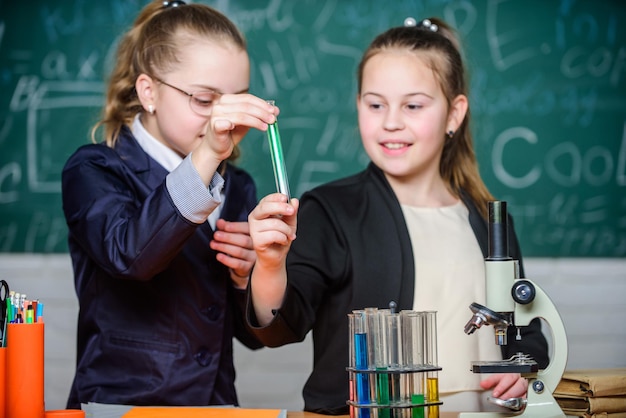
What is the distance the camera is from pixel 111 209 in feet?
6.20

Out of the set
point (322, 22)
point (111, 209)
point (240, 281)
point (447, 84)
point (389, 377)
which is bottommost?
point (389, 377)

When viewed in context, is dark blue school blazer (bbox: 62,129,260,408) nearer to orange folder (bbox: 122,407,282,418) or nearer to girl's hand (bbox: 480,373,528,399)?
orange folder (bbox: 122,407,282,418)

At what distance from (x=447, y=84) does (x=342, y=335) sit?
677mm

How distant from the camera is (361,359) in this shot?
143 cm

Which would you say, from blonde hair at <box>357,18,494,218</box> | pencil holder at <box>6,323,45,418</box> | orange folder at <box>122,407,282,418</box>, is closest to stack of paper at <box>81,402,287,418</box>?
orange folder at <box>122,407,282,418</box>

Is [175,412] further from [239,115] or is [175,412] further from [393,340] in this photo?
[239,115]

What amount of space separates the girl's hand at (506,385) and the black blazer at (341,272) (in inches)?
4.7

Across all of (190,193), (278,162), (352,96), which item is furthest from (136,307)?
(352,96)

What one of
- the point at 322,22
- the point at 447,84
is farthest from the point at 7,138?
the point at 447,84

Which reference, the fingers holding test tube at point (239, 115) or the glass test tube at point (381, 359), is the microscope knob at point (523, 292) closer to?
the glass test tube at point (381, 359)

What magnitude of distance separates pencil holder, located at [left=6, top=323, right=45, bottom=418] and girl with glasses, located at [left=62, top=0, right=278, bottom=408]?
0.40 meters

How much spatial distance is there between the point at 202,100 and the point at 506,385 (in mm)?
909

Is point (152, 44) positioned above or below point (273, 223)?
above

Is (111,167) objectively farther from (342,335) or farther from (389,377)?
(389,377)
